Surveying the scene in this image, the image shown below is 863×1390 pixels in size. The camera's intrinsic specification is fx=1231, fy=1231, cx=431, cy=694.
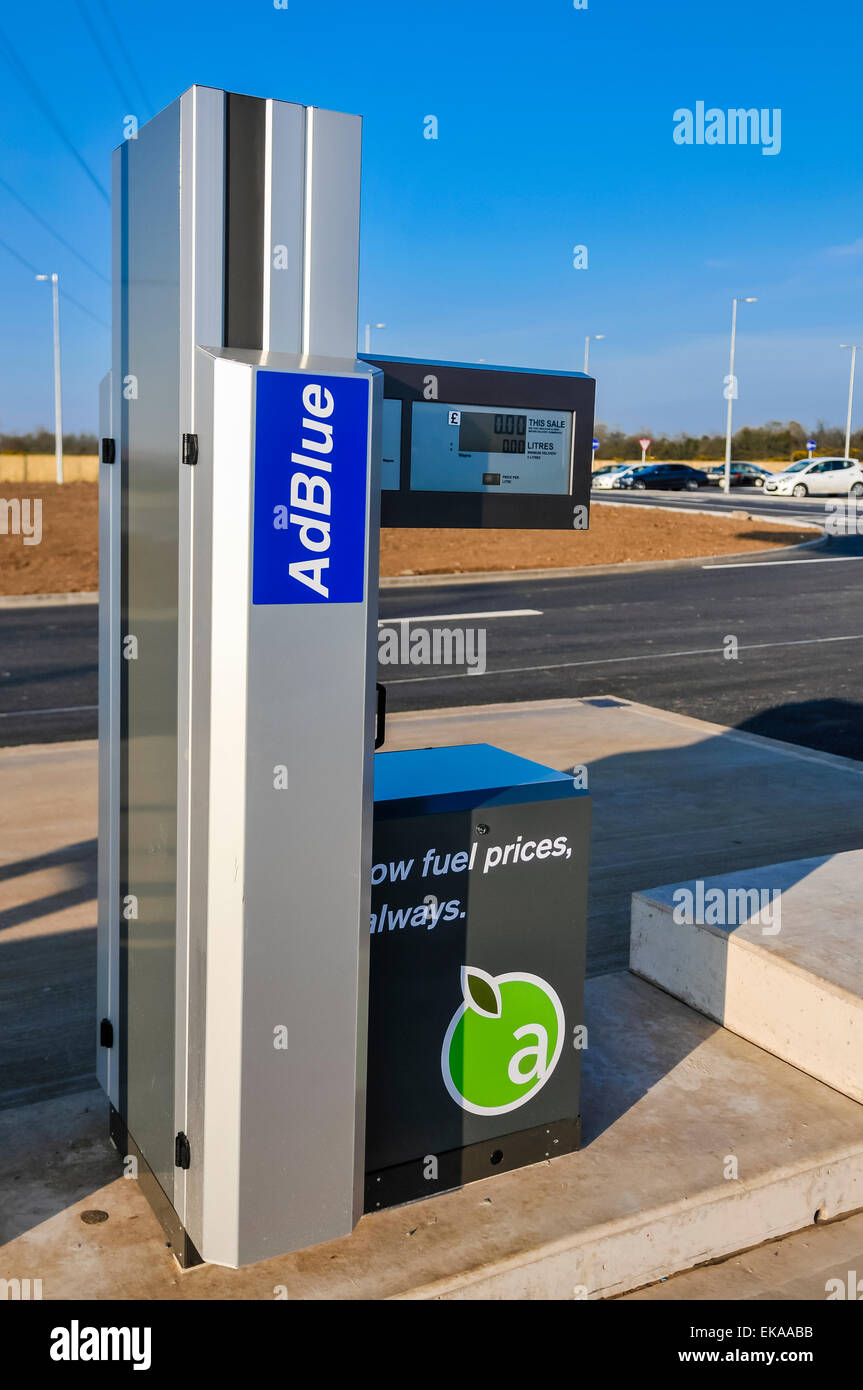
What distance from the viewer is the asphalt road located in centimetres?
1129

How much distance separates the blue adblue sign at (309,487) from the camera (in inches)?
103

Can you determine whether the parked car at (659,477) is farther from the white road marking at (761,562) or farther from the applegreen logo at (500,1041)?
the applegreen logo at (500,1041)

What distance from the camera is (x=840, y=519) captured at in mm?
36094

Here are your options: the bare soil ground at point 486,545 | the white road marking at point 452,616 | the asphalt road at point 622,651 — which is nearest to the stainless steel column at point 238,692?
the asphalt road at point 622,651

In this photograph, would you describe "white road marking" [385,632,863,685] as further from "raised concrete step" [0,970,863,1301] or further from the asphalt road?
"raised concrete step" [0,970,863,1301]

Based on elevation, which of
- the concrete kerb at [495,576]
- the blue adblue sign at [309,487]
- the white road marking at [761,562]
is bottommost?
the concrete kerb at [495,576]

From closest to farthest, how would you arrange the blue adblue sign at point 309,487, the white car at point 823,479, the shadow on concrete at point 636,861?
the blue adblue sign at point 309,487, the shadow on concrete at point 636,861, the white car at point 823,479

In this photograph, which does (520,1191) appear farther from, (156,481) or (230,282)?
(230,282)

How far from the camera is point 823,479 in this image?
4919 centimetres

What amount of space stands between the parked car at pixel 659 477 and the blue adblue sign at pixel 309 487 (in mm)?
55183

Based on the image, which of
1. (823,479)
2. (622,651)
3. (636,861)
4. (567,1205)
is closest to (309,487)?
(567,1205)

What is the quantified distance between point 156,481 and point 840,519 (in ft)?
117

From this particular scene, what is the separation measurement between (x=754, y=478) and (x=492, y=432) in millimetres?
61800

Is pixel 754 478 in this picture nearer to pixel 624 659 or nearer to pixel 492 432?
pixel 624 659
